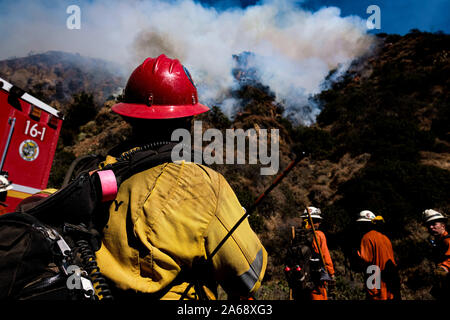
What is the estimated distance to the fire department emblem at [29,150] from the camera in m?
3.45

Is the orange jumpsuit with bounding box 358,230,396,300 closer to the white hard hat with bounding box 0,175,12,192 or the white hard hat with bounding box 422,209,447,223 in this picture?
the white hard hat with bounding box 422,209,447,223

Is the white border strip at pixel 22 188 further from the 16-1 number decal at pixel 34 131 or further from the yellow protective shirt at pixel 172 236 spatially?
the yellow protective shirt at pixel 172 236

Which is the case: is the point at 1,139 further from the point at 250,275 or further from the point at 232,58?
the point at 232,58

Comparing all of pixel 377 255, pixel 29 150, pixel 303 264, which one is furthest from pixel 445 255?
pixel 29 150

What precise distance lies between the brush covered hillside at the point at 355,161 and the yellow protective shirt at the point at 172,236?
0.52 meters

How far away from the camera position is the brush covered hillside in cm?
824

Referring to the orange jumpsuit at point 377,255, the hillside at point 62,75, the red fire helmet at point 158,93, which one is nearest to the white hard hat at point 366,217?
the orange jumpsuit at point 377,255

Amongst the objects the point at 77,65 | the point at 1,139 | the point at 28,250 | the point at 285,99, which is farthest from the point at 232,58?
the point at 28,250

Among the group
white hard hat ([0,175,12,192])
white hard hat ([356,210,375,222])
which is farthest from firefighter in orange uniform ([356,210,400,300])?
white hard hat ([0,175,12,192])

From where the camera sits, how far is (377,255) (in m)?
4.29

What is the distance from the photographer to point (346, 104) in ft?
77.0

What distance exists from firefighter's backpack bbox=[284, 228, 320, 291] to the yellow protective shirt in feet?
11.8

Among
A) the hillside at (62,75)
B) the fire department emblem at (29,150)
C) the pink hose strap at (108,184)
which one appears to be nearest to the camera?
the pink hose strap at (108,184)

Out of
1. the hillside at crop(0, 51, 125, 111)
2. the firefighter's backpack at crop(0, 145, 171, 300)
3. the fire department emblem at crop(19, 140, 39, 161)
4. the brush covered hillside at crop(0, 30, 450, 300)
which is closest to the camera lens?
the firefighter's backpack at crop(0, 145, 171, 300)
